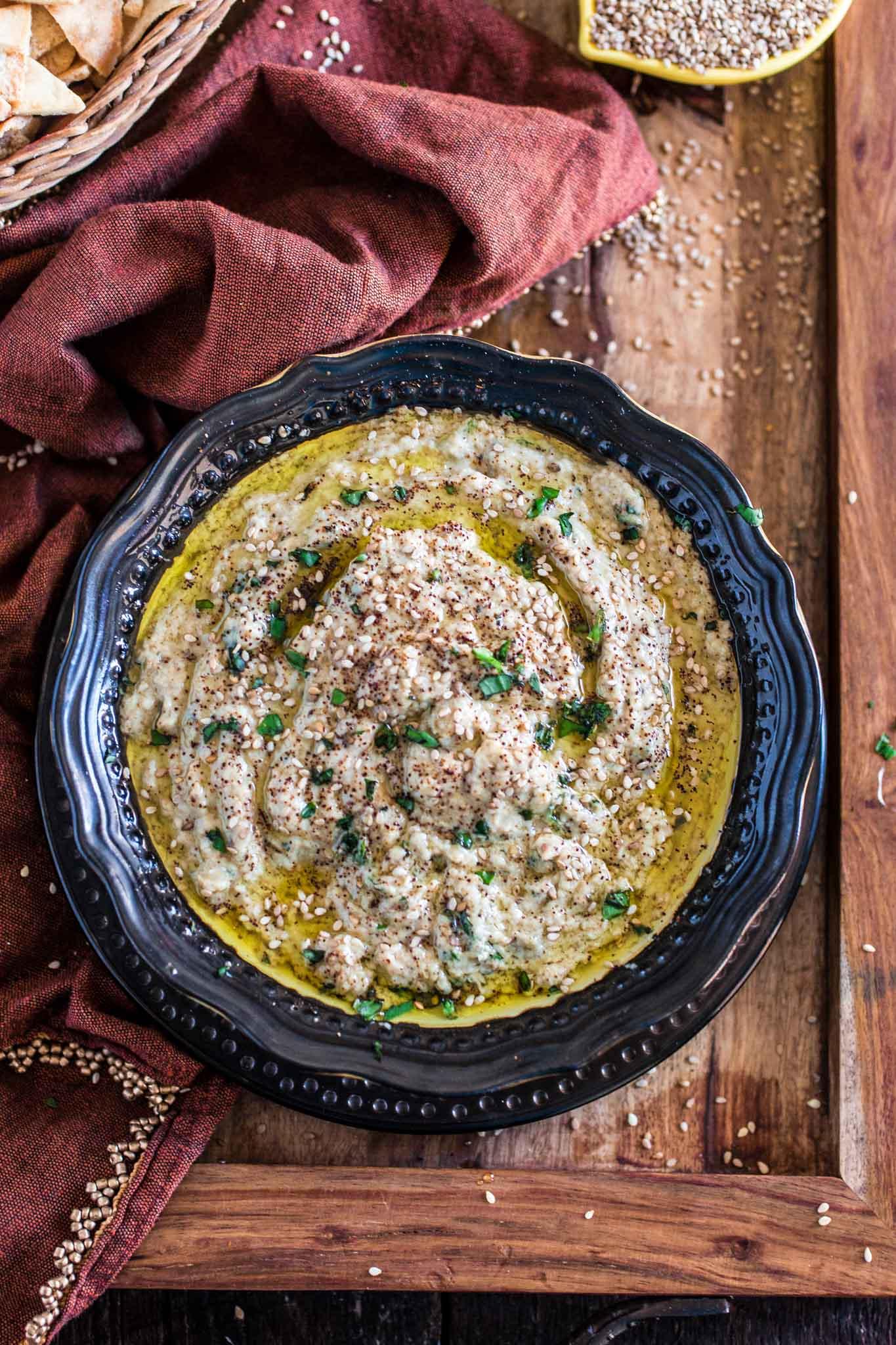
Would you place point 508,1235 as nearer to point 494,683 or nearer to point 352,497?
point 494,683

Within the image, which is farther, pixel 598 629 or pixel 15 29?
pixel 598 629

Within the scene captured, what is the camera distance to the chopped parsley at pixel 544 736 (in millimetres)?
3268

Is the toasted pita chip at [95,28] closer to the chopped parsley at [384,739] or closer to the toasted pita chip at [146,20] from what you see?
the toasted pita chip at [146,20]

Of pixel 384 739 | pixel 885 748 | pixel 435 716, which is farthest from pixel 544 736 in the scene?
pixel 885 748

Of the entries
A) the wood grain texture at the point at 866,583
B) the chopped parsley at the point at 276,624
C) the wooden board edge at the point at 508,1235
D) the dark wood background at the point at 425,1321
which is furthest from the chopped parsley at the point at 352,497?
the dark wood background at the point at 425,1321

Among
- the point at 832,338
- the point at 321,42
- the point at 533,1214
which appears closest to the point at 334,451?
the point at 321,42

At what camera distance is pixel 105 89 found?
3289 mm

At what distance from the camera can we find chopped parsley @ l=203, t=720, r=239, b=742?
326 centimetres

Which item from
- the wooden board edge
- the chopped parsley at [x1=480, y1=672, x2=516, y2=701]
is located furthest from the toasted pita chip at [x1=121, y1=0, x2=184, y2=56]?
the wooden board edge

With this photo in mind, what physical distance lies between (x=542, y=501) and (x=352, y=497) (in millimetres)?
563

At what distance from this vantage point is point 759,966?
3.80 meters

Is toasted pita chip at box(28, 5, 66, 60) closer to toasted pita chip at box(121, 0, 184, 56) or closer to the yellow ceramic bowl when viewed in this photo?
toasted pita chip at box(121, 0, 184, 56)

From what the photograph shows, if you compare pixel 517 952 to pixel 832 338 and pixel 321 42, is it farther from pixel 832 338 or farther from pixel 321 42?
pixel 321 42

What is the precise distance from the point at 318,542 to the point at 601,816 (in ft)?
3.78
